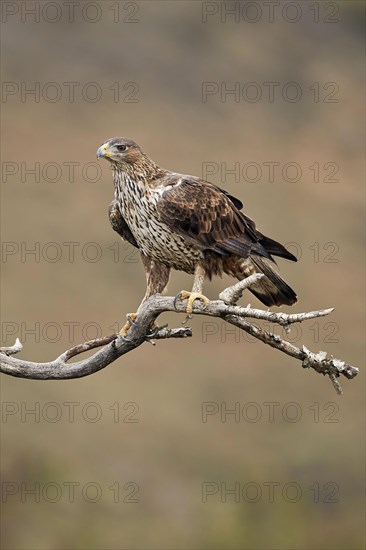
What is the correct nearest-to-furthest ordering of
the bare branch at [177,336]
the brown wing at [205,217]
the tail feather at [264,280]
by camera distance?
the bare branch at [177,336] → the brown wing at [205,217] → the tail feather at [264,280]

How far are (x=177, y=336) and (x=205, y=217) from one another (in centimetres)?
122

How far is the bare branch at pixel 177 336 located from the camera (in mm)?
7234

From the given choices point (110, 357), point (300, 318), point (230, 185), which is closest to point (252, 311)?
point (300, 318)

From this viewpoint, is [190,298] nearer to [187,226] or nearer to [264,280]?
[187,226]

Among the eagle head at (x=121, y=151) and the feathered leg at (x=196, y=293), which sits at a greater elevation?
the eagle head at (x=121, y=151)

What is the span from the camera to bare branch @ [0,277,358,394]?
285 inches

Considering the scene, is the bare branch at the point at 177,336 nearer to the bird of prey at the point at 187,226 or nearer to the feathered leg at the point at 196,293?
the feathered leg at the point at 196,293

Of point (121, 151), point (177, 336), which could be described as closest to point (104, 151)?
point (121, 151)

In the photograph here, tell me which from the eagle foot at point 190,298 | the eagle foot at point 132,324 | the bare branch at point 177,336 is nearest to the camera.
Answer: the bare branch at point 177,336

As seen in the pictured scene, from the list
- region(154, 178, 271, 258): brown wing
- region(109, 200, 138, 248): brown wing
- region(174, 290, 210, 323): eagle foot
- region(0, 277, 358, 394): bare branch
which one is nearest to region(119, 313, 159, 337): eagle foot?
region(0, 277, 358, 394): bare branch

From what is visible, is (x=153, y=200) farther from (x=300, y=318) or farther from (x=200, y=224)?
(x=300, y=318)

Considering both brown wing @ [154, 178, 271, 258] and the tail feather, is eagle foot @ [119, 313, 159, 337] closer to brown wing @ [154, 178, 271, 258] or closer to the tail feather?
brown wing @ [154, 178, 271, 258]

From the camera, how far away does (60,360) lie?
816 cm

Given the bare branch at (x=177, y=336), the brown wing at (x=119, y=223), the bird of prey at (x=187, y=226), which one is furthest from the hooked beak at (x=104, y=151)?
the bare branch at (x=177, y=336)
